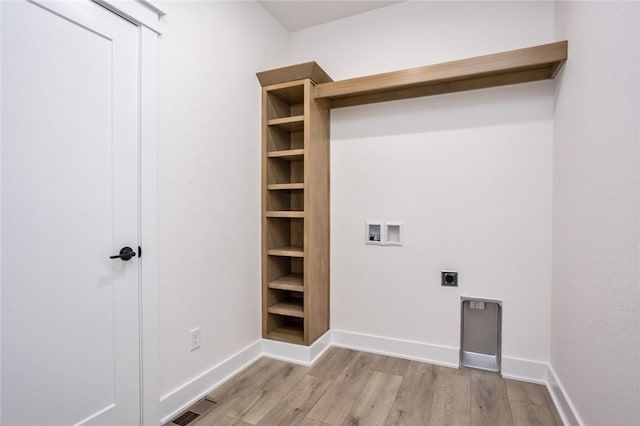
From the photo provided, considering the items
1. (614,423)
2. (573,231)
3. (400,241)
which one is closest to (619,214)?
(573,231)

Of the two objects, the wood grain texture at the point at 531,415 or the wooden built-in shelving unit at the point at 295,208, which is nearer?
the wood grain texture at the point at 531,415

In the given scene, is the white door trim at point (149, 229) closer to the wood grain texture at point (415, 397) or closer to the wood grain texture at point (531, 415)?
the wood grain texture at point (415, 397)

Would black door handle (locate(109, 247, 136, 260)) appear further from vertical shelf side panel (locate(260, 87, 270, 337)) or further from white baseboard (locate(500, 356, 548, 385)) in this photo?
white baseboard (locate(500, 356, 548, 385))

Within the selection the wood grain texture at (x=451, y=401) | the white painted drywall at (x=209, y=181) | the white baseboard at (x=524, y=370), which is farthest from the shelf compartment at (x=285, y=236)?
the white baseboard at (x=524, y=370)

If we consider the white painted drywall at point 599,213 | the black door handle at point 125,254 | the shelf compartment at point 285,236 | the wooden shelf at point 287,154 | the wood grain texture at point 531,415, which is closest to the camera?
the white painted drywall at point 599,213

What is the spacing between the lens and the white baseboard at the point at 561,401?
150 centimetres

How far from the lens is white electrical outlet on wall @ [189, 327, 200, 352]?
1815 millimetres

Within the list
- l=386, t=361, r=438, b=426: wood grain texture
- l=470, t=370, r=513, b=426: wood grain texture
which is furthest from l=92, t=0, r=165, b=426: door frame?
l=470, t=370, r=513, b=426: wood grain texture

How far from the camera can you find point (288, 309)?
2.39 metres

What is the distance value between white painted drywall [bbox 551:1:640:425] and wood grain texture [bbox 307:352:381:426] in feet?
3.53

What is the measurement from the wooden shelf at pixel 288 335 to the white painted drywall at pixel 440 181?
31 cm

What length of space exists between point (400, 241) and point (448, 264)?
0.36 meters

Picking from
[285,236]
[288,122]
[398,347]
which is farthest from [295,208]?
[398,347]

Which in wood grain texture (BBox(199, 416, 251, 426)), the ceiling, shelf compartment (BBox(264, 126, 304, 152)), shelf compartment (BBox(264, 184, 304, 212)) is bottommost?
wood grain texture (BBox(199, 416, 251, 426))
